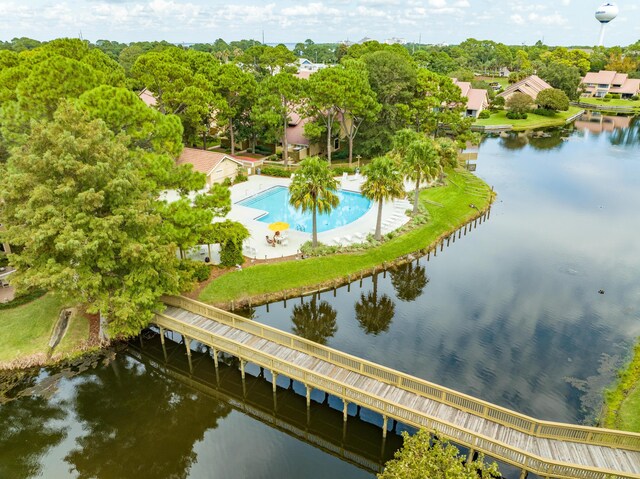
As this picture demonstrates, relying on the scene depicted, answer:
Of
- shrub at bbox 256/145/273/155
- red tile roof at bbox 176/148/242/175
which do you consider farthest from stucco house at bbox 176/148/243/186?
shrub at bbox 256/145/273/155

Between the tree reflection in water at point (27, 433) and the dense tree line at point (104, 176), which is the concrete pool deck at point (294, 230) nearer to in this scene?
the dense tree line at point (104, 176)

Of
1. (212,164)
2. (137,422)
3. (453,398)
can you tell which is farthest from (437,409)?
(212,164)

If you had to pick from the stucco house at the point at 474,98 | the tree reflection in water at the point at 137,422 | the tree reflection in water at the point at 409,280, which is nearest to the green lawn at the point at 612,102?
the stucco house at the point at 474,98

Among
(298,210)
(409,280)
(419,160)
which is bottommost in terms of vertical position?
(409,280)

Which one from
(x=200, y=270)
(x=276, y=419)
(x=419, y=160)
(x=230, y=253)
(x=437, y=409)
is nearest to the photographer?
(x=437, y=409)

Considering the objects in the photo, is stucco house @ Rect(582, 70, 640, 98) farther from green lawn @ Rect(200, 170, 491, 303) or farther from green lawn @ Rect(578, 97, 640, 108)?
green lawn @ Rect(200, 170, 491, 303)

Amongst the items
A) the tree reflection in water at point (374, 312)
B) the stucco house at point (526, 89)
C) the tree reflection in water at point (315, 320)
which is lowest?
the tree reflection in water at point (315, 320)

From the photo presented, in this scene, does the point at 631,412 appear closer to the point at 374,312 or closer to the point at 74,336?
the point at 374,312
